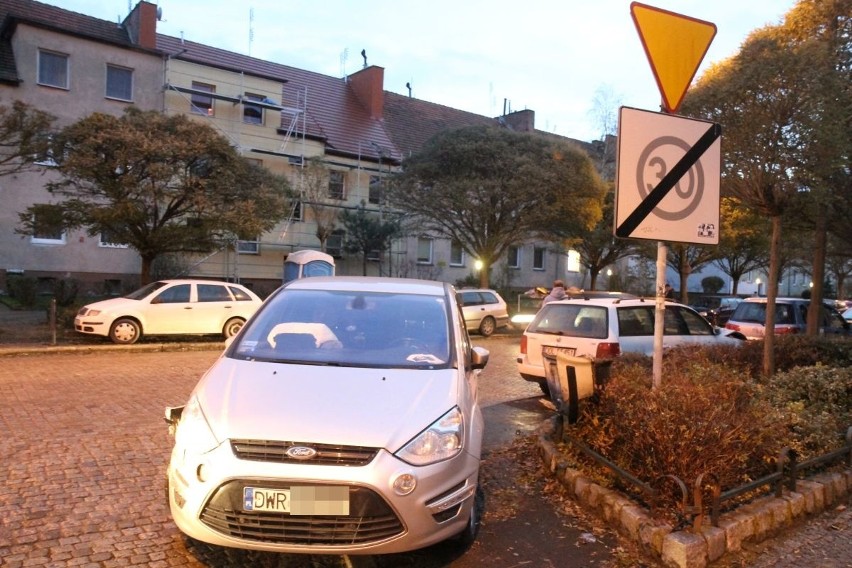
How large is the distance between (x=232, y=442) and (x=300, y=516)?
0.51 metres

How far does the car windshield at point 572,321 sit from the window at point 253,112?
22563 mm

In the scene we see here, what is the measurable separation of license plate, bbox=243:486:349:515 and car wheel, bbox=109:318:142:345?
12315 mm

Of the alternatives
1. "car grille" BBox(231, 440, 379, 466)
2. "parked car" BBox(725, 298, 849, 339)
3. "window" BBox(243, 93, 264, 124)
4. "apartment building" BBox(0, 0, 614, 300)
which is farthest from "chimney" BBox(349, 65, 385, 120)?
"car grille" BBox(231, 440, 379, 466)

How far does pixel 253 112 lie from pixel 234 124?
135cm

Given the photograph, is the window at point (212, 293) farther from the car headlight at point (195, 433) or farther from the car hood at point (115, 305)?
the car headlight at point (195, 433)

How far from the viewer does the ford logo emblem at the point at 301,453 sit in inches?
129

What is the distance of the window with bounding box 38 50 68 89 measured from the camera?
953 inches

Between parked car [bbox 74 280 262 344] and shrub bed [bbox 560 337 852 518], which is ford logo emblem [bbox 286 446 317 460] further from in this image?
parked car [bbox 74 280 262 344]

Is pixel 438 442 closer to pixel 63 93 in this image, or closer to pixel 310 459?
pixel 310 459

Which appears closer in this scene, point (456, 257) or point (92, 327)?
point (92, 327)

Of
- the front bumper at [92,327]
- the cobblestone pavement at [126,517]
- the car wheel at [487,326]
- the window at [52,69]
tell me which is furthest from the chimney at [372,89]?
the cobblestone pavement at [126,517]

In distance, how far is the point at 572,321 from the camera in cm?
916

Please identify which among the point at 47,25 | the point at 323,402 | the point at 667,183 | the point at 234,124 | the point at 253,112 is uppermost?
the point at 47,25

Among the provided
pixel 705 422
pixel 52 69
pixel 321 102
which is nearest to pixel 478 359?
pixel 705 422
